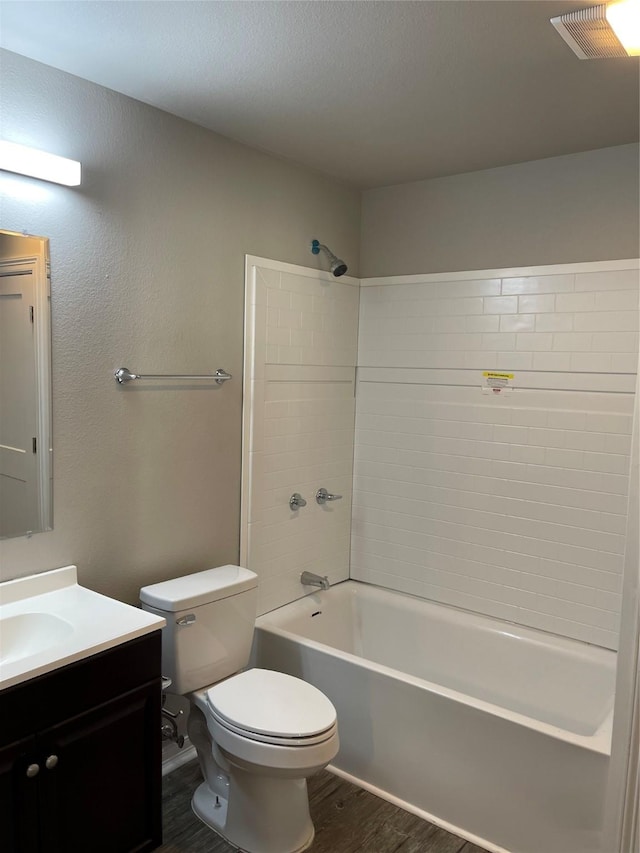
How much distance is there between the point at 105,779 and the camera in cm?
188

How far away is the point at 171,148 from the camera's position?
247cm

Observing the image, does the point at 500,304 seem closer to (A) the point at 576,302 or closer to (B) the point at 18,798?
(A) the point at 576,302

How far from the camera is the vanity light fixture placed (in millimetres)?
1613

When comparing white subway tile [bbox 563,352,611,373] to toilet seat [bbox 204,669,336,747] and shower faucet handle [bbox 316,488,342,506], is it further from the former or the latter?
toilet seat [bbox 204,669,336,747]

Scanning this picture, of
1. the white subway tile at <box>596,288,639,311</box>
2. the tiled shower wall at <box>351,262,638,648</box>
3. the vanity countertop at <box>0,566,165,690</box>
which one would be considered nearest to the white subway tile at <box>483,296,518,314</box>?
the tiled shower wall at <box>351,262,638,648</box>

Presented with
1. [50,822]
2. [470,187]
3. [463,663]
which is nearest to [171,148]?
[470,187]

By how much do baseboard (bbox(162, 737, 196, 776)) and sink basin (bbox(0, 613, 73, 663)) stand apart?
2.97ft

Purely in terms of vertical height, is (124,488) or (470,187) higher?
(470,187)

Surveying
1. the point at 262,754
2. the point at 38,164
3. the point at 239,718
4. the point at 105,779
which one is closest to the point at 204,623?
the point at 239,718

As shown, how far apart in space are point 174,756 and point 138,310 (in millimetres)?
1737

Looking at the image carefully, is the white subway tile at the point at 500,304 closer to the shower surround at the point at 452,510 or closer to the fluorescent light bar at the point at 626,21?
the shower surround at the point at 452,510

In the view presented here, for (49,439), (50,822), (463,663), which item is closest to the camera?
(50,822)

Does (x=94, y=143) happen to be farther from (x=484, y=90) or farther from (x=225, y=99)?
(x=484, y=90)

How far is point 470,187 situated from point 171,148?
1.37m
